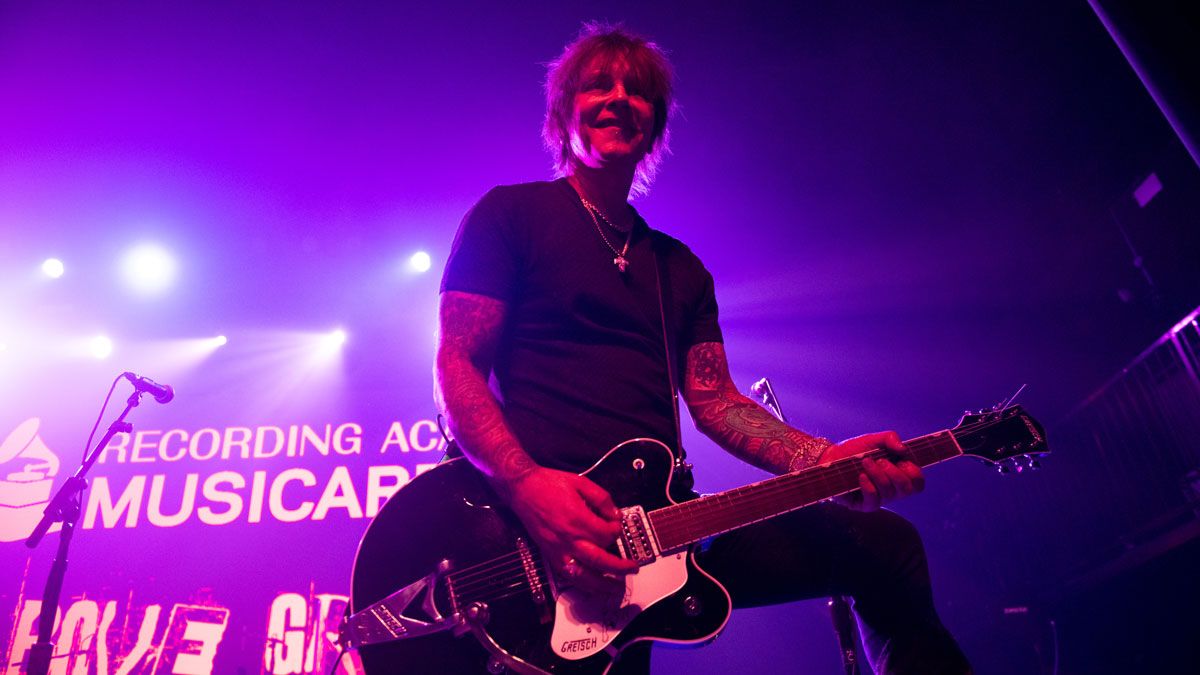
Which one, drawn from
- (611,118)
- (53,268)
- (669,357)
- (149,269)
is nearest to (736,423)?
(669,357)

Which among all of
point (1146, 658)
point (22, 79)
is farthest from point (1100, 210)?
point (22, 79)

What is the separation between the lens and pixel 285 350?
28.8 ft

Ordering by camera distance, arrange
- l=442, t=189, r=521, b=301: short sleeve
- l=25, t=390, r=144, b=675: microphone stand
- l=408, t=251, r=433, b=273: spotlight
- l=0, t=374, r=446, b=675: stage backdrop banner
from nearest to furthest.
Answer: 1. l=442, t=189, r=521, b=301: short sleeve
2. l=25, t=390, r=144, b=675: microphone stand
3. l=0, t=374, r=446, b=675: stage backdrop banner
4. l=408, t=251, r=433, b=273: spotlight

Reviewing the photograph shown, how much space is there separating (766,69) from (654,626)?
6.35 metres

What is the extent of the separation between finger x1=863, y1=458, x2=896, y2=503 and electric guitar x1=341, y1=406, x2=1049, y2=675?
20cm

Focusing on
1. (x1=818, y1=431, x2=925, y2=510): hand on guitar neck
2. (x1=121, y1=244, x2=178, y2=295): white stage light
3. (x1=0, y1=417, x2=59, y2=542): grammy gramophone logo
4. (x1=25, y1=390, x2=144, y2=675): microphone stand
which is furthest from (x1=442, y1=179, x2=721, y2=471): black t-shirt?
(x1=121, y1=244, x2=178, y2=295): white stage light

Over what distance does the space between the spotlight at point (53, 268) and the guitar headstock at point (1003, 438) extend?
10365 mm

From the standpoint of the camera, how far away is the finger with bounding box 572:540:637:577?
1.52 metres

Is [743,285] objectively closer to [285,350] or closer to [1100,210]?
[1100,210]

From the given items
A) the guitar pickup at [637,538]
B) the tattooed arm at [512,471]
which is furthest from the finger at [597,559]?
the guitar pickup at [637,538]

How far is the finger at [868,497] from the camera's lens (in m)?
1.91

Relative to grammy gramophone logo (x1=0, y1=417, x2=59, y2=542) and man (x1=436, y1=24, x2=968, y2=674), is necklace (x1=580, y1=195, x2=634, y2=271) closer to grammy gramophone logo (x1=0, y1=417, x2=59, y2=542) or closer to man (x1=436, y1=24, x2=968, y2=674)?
man (x1=436, y1=24, x2=968, y2=674)

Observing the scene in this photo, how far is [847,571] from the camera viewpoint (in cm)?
178

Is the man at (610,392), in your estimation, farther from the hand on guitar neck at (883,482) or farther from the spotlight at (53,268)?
the spotlight at (53,268)
